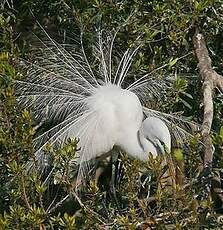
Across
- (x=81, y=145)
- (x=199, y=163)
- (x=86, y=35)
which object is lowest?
(x=81, y=145)

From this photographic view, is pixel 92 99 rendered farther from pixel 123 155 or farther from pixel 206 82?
pixel 123 155

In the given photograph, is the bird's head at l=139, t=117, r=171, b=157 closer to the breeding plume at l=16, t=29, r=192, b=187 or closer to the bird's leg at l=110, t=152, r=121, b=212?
the breeding plume at l=16, t=29, r=192, b=187

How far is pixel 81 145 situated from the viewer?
3191 mm

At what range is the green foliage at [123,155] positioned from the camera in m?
2.28

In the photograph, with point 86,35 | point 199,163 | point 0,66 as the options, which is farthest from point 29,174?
point 86,35

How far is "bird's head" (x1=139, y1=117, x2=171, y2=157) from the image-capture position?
282 cm

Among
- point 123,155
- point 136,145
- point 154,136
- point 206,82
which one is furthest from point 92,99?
point 123,155

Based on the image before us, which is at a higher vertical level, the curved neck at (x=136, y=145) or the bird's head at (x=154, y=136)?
the bird's head at (x=154, y=136)

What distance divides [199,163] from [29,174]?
56 centimetres

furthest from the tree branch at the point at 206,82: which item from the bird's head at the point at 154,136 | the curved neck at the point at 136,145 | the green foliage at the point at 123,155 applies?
the curved neck at the point at 136,145

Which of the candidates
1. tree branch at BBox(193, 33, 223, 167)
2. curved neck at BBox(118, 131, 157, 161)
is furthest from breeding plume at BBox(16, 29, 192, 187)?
tree branch at BBox(193, 33, 223, 167)

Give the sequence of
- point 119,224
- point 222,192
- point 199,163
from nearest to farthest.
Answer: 1. point 119,224
2. point 199,163
3. point 222,192

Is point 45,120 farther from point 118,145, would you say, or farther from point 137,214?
point 137,214

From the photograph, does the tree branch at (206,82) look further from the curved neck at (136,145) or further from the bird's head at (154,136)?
the curved neck at (136,145)
